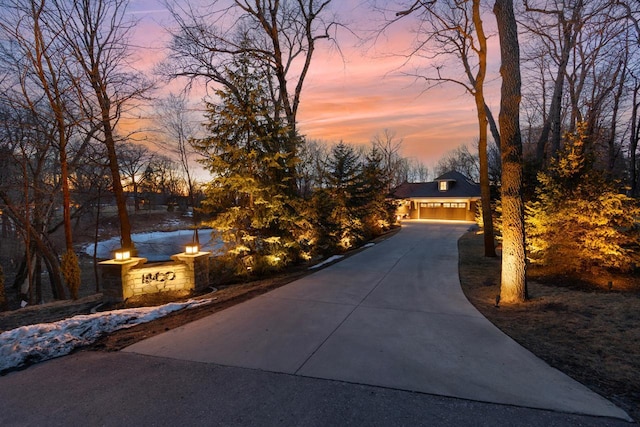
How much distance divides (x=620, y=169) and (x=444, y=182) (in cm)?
1446

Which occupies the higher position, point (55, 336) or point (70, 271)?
point (55, 336)

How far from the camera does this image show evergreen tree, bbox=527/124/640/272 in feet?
22.0

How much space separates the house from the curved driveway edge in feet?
81.0

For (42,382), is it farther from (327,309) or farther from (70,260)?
(70,260)

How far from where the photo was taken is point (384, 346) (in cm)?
388

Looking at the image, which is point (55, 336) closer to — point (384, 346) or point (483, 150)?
point (384, 346)

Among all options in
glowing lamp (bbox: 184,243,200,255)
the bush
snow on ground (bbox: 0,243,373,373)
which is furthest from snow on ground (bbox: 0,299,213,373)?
the bush

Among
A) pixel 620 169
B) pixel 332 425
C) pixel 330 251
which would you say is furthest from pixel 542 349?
pixel 620 169

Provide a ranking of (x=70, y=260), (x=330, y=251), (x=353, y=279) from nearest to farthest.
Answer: (x=353, y=279) < (x=70, y=260) < (x=330, y=251)

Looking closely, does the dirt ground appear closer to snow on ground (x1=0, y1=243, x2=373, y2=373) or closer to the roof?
snow on ground (x1=0, y1=243, x2=373, y2=373)

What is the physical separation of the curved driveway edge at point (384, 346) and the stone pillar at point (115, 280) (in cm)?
317

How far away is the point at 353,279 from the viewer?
25.7ft

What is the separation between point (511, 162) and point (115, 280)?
8.65 m

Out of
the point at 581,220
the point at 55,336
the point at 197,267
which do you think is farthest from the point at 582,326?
the point at 197,267
